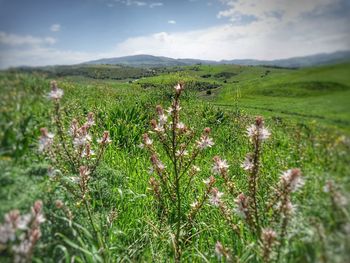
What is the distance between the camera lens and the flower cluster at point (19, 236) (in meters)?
2.23

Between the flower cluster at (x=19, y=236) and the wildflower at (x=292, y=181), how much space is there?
1.79m

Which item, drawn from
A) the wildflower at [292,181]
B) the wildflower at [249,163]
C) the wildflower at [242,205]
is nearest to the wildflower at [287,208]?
the wildflower at [292,181]

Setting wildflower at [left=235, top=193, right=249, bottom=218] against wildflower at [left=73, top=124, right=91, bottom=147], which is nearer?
wildflower at [left=235, top=193, right=249, bottom=218]

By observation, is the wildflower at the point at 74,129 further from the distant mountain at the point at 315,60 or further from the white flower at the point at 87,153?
the distant mountain at the point at 315,60

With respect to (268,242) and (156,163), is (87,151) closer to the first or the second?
(156,163)

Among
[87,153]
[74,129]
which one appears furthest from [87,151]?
[74,129]

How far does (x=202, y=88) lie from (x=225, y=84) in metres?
0.51

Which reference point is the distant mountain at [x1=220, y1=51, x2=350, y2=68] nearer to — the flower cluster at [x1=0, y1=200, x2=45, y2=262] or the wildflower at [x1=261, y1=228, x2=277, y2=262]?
the wildflower at [x1=261, y1=228, x2=277, y2=262]

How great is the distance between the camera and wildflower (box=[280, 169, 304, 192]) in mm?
2625

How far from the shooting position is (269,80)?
187 inches

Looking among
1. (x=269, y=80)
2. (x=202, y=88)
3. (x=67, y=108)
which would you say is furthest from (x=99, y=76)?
(x=269, y=80)

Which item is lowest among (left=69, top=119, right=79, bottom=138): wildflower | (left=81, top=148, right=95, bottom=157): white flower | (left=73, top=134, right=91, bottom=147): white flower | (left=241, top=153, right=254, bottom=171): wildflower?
(left=81, top=148, right=95, bottom=157): white flower

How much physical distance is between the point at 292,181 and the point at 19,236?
1.94 meters

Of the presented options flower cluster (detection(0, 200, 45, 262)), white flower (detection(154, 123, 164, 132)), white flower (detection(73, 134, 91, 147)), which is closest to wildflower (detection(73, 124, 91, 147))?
white flower (detection(73, 134, 91, 147))
